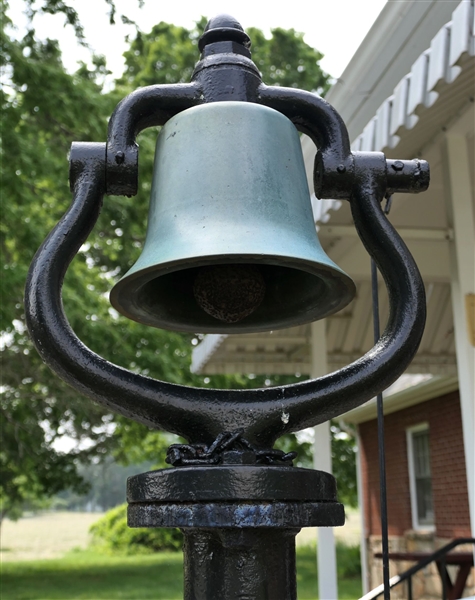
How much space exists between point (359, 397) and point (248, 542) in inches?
14.2

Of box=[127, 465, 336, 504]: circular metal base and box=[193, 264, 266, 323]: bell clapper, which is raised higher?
box=[193, 264, 266, 323]: bell clapper

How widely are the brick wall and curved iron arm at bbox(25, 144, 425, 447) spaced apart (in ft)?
32.1

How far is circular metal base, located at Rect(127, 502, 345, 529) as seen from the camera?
122 cm

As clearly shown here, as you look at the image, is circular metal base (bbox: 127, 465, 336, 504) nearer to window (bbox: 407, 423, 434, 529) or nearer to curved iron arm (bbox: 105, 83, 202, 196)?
curved iron arm (bbox: 105, 83, 202, 196)

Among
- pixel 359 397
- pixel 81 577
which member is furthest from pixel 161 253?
pixel 81 577

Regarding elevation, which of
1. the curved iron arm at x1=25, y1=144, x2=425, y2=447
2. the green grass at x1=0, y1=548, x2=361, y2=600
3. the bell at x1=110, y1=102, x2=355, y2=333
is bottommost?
the green grass at x1=0, y1=548, x2=361, y2=600

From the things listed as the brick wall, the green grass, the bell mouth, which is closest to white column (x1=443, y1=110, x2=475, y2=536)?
the bell mouth

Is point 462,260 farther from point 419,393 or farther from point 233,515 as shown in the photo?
point 419,393

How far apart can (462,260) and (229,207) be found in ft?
11.0

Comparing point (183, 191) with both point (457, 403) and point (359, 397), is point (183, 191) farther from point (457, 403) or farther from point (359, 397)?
point (457, 403)

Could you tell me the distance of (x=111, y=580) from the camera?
57.8ft

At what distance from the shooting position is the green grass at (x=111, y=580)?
48.6 ft

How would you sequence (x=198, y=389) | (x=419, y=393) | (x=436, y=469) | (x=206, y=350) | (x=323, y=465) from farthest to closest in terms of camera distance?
(x=419, y=393)
(x=436, y=469)
(x=206, y=350)
(x=323, y=465)
(x=198, y=389)

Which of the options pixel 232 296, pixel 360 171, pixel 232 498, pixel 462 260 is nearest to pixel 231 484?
pixel 232 498
